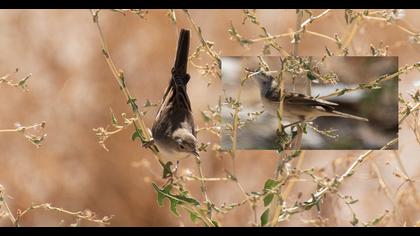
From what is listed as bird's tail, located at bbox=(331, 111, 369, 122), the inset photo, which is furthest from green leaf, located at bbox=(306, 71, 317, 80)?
bird's tail, located at bbox=(331, 111, 369, 122)

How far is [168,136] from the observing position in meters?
1.48

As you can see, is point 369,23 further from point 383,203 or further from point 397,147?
point 383,203

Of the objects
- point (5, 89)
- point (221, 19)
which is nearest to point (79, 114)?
point (5, 89)

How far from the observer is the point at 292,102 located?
1.53 meters

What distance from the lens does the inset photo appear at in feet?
5.01

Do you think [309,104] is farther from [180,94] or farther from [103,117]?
[103,117]

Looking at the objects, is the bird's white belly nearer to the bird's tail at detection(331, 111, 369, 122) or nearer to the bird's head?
the bird's head

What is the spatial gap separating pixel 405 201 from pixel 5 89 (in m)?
1.02

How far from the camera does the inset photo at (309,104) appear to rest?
1.53 metres

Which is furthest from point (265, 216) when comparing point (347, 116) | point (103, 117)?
point (103, 117)

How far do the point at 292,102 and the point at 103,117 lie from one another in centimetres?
55

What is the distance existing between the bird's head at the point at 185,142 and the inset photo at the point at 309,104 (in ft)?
0.32

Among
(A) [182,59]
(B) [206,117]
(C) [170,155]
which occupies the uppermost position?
(A) [182,59]

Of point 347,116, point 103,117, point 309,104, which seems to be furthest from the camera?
point 103,117
